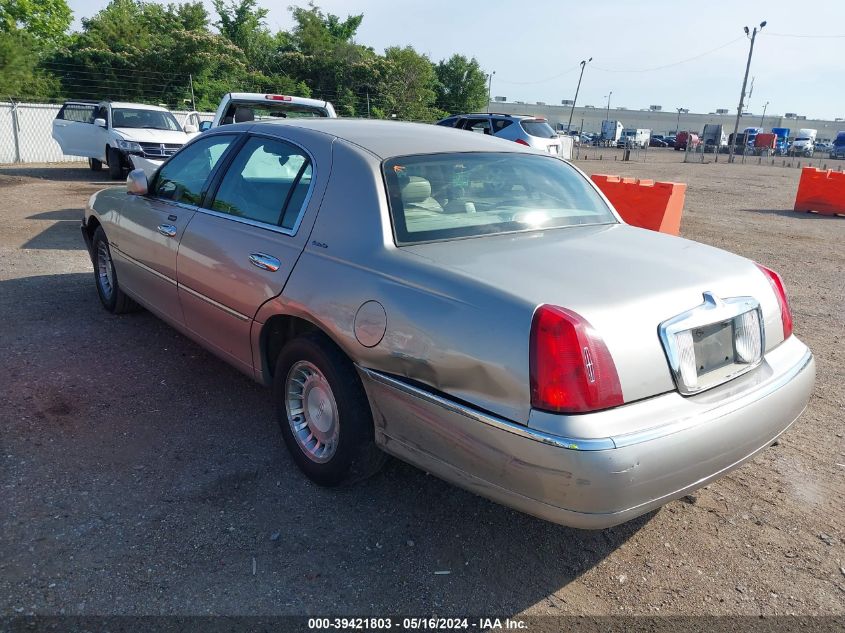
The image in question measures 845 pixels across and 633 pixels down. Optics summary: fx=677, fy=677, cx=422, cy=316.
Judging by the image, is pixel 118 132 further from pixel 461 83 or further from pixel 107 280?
pixel 461 83

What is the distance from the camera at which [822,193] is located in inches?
620

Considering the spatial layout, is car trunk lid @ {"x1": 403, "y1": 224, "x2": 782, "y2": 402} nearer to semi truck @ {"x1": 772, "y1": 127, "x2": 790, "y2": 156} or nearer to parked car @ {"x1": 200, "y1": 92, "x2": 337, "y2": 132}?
parked car @ {"x1": 200, "y1": 92, "x2": 337, "y2": 132}

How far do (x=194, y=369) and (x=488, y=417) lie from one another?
2934 mm

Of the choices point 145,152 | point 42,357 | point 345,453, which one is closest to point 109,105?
point 145,152

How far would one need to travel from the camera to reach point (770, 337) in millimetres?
3029

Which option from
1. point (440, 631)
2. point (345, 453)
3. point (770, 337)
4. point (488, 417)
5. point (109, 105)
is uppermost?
point (109, 105)

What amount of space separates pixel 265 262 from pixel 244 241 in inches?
11.4

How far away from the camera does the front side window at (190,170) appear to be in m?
4.21

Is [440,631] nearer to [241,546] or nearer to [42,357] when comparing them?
[241,546]

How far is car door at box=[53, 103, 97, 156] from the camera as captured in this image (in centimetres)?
1666

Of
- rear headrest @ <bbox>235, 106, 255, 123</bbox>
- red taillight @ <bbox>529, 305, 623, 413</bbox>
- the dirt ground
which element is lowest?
the dirt ground

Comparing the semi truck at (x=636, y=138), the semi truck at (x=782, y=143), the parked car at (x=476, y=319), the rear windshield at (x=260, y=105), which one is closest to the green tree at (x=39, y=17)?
the rear windshield at (x=260, y=105)

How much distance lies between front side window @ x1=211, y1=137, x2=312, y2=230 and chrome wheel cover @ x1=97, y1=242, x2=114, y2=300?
2109 millimetres

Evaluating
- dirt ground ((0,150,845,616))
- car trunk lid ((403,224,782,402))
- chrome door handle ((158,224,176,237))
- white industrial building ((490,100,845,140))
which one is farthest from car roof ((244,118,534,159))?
white industrial building ((490,100,845,140))
